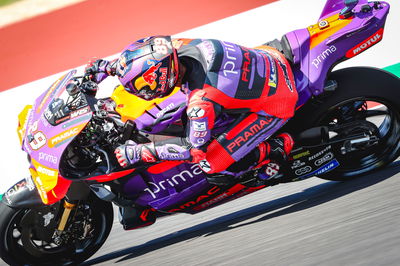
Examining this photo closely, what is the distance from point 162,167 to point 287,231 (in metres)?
1.08

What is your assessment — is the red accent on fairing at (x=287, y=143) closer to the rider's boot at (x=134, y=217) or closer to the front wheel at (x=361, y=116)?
the front wheel at (x=361, y=116)

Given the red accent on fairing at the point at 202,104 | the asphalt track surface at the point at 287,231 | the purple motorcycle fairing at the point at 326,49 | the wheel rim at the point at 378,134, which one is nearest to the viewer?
the asphalt track surface at the point at 287,231

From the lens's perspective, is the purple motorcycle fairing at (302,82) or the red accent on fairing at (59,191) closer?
the red accent on fairing at (59,191)

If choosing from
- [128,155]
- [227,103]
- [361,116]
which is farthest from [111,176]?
[361,116]

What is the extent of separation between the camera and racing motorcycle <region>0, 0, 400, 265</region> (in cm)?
401

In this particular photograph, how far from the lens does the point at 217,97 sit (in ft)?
12.7

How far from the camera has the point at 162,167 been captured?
172 inches

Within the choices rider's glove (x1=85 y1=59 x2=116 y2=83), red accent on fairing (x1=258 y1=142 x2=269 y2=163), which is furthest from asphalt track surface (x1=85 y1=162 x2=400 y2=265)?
rider's glove (x1=85 y1=59 x2=116 y2=83)

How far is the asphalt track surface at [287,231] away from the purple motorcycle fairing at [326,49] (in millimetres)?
873

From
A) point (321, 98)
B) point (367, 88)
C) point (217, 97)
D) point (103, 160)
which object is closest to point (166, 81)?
point (217, 97)

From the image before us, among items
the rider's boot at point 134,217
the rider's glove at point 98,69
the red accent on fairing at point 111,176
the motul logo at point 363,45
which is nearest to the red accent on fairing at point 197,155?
the red accent on fairing at point 111,176

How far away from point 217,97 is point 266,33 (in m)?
3.02

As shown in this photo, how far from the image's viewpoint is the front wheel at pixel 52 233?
4238 mm

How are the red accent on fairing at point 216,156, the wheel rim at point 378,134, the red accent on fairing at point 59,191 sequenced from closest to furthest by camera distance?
the red accent on fairing at point 59,191 → the red accent on fairing at point 216,156 → the wheel rim at point 378,134
